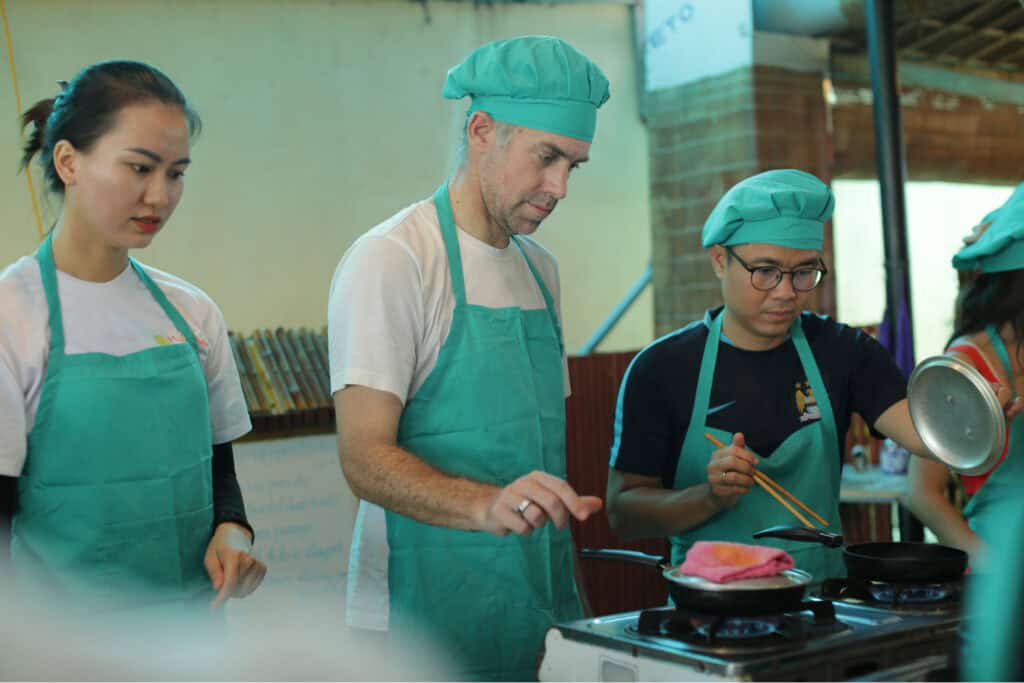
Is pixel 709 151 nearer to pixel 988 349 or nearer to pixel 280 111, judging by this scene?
pixel 280 111

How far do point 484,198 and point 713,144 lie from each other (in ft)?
10.1

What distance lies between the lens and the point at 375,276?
2.08 metres

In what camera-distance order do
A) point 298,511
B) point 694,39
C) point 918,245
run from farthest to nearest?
1. point 918,245
2. point 694,39
3. point 298,511

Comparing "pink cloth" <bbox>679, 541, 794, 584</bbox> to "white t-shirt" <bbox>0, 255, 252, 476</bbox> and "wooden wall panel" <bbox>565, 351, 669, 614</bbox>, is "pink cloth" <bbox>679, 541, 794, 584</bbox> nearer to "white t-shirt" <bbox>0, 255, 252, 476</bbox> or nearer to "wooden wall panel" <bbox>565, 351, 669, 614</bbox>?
"white t-shirt" <bbox>0, 255, 252, 476</bbox>

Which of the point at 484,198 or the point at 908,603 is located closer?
the point at 908,603

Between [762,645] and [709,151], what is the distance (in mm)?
3757

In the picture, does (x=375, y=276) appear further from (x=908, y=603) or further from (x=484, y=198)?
(x=908, y=603)

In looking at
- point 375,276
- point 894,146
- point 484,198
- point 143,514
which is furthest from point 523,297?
point 894,146

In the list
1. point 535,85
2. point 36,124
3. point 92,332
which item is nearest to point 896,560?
point 535,85

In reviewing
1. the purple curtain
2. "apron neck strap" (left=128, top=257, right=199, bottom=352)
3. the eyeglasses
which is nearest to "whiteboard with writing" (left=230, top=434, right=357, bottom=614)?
"apron neck strap" (left=128, top=257, right=199, bottom=352)

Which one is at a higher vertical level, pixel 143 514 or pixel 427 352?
pixel 427 352

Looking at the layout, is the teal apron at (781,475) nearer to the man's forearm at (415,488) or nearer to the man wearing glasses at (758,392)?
the man wearing glasses at (758,392)

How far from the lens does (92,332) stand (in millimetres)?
2102

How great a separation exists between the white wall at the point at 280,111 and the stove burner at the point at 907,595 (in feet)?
10.3
